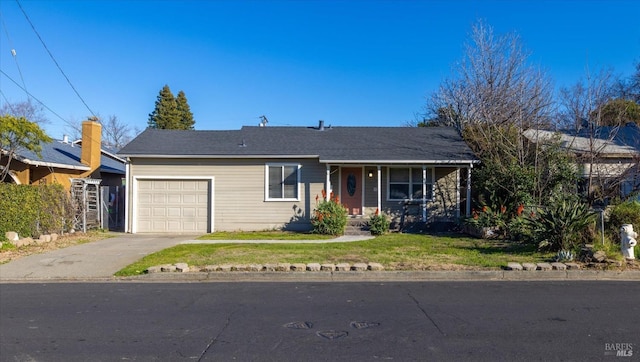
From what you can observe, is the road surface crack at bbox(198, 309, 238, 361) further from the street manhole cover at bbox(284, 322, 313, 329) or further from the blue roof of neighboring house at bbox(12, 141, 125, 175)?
the blue roof of neighboring house at bbox(12, 141, 125, 175)

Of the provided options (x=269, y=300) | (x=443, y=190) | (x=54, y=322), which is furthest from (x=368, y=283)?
(x=443, y=190)

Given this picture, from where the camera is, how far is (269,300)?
7.35 meters

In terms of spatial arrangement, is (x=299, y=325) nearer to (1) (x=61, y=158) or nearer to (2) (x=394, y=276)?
(2) (x=394, y=276)

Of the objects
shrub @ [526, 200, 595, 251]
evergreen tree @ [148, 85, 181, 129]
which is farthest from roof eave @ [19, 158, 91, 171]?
evergreen tree @ [148, 85, 181, 129]

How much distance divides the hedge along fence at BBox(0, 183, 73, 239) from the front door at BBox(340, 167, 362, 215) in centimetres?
1022

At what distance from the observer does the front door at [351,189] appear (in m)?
18.8

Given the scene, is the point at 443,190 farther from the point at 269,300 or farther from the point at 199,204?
the point at 269,300

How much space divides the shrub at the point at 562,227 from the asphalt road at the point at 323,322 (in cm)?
249

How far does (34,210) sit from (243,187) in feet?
23.2

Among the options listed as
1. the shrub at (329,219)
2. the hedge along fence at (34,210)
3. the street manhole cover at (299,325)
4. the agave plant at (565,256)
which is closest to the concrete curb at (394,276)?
the agave plant at (565,256)

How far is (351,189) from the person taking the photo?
18938 millimetres

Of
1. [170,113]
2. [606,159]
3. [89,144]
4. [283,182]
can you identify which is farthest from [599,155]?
[170,113]

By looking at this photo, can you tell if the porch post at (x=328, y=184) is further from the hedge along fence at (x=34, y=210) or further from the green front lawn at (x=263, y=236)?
the hedge along fence at (x=34, y=210)

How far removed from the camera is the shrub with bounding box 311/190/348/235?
1638 cm
